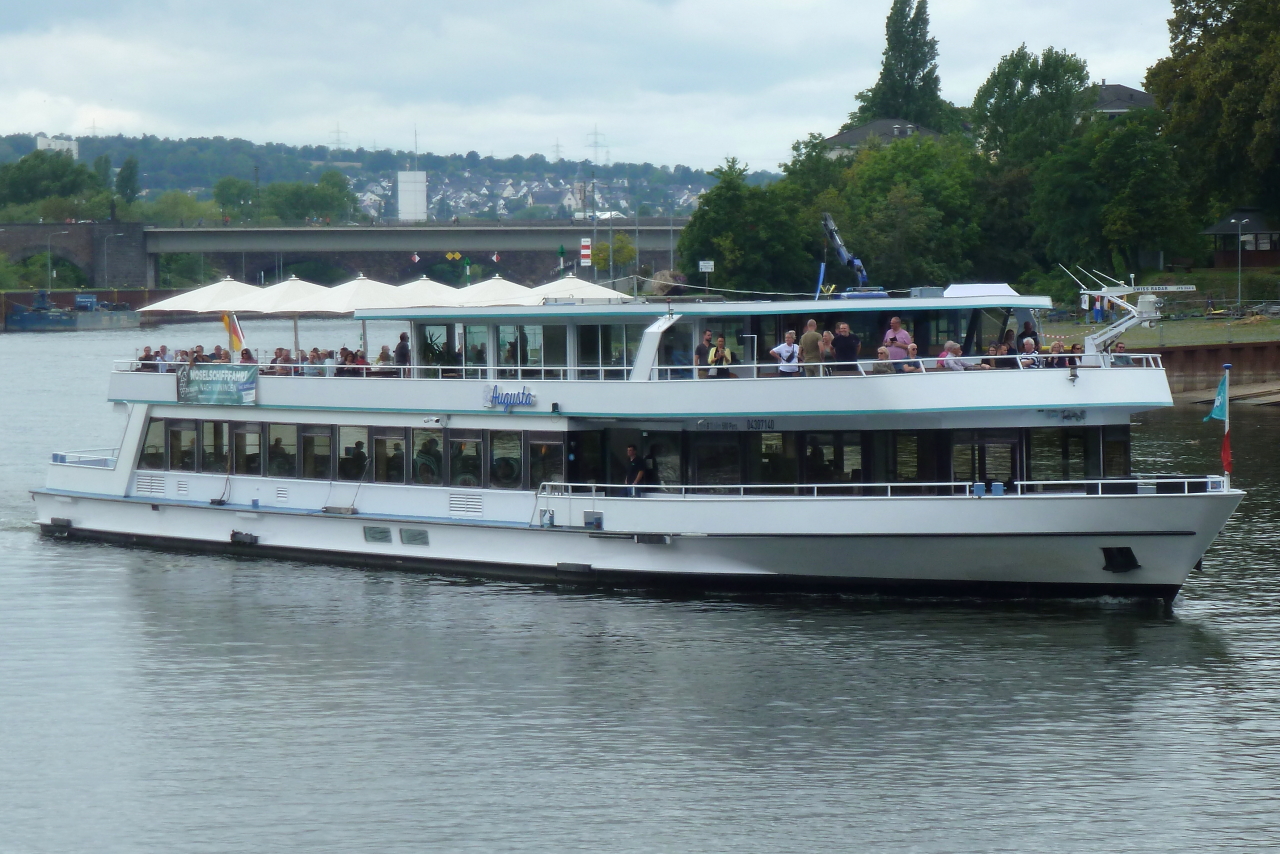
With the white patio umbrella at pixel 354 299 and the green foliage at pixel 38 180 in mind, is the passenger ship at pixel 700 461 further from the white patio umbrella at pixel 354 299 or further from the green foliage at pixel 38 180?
→ the green foliage at pixel 38 180

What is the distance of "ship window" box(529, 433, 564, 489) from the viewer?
25.6 metres

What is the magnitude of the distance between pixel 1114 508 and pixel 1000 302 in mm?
3600

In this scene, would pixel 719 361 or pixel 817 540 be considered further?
pixel 719 361

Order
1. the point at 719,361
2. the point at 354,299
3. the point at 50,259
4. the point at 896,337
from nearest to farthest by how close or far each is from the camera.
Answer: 1. the point at 896,337
2. the point at 719,361
3. the point at 354,299
4. the point at 50,259

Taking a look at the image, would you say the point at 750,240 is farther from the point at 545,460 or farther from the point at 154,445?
the point at 545,460

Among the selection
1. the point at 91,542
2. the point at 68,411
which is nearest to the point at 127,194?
the point at 68,411

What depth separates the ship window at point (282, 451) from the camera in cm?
2858

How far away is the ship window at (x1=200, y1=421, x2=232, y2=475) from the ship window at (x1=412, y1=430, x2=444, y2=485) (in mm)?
4299

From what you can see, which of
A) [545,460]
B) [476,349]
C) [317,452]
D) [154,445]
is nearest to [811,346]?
[545,460]

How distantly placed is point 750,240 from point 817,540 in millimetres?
58189

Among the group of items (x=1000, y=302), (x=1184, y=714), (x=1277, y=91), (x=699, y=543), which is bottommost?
(x=1184, y=714)

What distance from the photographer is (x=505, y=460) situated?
26.1 m

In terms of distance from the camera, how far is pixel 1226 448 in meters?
22.9

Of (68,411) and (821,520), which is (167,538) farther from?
(68,411)
